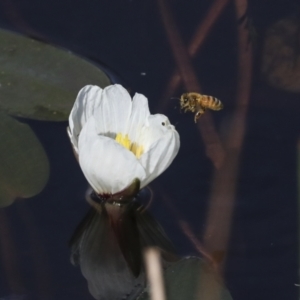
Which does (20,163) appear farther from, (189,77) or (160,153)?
(189,77)

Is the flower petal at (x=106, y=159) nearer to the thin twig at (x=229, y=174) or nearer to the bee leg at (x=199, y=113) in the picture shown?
the thin twig at (x=229, y=174)

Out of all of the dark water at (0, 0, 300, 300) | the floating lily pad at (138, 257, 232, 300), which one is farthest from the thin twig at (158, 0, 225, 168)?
the floating lily pad at (138, 257, 232, 300)

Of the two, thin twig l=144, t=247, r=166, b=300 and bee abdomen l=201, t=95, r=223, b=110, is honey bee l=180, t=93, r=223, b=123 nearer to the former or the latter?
bee abdomen l=201, t=95, r=223, b=110

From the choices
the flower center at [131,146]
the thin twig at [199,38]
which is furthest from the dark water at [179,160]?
the flower center at [131,146]

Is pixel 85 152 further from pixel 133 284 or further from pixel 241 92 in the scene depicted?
pixel 241 92

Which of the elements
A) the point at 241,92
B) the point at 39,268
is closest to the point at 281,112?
the point at 241,92

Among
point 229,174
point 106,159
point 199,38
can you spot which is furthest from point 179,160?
point 199,38

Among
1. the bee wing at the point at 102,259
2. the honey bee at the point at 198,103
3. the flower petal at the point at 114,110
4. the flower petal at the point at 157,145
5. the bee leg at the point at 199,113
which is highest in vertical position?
the flower petal at the point at 114,110
